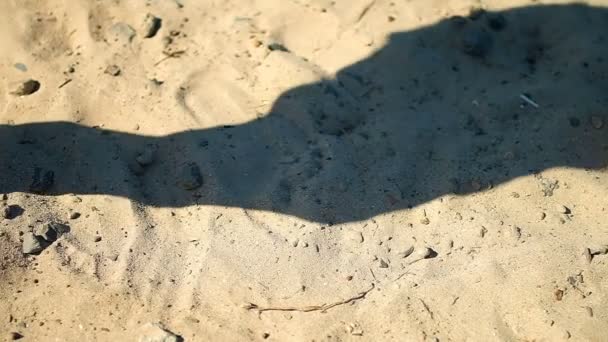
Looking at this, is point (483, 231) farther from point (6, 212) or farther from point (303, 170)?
point (6, 212)

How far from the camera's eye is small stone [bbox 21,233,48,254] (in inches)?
121

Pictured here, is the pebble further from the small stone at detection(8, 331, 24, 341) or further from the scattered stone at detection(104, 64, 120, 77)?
the scattered stone at detection(104, 64, 120, 77)

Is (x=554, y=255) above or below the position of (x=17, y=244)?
below

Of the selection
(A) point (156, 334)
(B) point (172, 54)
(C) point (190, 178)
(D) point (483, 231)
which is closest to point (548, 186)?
(D) point (483, 231)

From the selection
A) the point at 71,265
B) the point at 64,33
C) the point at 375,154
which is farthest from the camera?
the point at 64,33

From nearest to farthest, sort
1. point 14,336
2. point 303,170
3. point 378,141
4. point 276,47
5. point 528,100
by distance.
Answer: point 14,336 < point 303,170 < point 378,141 < point 528,100 < point 276,47

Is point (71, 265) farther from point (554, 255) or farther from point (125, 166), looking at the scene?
point (554, 255)

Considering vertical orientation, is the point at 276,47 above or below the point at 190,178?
above

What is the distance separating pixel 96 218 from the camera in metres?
3.24

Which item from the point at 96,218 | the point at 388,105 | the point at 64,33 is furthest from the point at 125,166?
the point at 388,105

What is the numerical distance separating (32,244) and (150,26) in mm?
1705

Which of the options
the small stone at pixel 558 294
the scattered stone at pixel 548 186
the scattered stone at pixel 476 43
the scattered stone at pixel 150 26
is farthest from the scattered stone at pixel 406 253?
the scattered stone at pixel 150 26

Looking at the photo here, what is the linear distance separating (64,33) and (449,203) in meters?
2.67

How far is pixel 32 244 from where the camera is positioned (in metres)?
3.08
